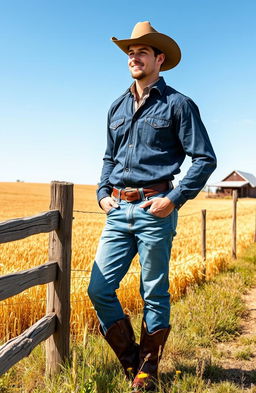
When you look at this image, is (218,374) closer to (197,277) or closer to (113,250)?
(113,250)

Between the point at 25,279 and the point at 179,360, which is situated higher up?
the point at 25,279

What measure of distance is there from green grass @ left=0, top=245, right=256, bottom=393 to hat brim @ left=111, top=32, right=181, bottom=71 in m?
2.02

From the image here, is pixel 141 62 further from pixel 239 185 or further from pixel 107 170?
pixel 239 185

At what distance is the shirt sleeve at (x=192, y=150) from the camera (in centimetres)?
289

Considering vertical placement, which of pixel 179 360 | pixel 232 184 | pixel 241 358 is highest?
pixel 232 184

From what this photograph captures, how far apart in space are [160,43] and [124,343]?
2164mm

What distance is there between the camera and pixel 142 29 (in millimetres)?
3039

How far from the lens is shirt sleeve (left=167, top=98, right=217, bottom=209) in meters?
2.89

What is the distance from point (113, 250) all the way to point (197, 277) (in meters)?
3.68

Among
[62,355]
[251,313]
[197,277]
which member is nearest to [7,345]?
[62,355]

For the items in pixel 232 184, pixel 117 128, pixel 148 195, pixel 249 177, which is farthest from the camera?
pixel 249 177

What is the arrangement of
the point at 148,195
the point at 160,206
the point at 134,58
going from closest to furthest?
the point at 160,206 → the point at 148,195 → the point at 134,58

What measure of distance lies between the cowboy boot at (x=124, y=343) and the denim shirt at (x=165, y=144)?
0.96 m

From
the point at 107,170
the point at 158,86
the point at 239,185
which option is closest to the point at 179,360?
the point at 107,170
